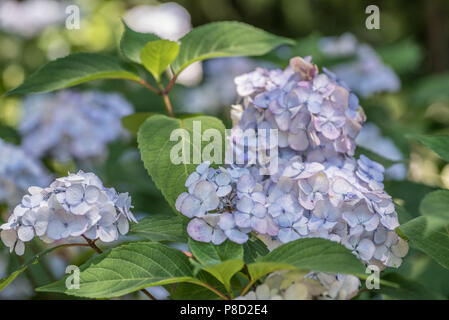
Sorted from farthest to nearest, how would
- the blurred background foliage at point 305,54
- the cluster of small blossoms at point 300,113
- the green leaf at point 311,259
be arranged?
the blurred background foliage at point 305,54, the cluster of small blossoms at point 300,113, the green leaf at point 311,259

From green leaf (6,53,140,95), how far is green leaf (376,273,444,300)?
53 centimetres

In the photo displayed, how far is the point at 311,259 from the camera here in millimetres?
631

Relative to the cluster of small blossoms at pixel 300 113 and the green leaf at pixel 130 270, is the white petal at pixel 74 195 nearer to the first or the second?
the green leaf at pixel 130 270

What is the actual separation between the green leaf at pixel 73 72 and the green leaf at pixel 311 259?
1.44 ft

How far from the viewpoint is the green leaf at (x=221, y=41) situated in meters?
0.99

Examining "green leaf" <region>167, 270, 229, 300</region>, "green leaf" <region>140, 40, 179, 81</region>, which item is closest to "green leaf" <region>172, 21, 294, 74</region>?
"green leaf" <region>140, 40, 179, 81</region>

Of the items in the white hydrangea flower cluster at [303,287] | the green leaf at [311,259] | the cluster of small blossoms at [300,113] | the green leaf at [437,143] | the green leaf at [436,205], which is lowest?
the white hydrangea flower cluster at [303,287]

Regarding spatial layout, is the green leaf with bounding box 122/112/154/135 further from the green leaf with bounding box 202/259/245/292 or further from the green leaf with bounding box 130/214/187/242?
the green leaf with bounding box 202/259/245/292

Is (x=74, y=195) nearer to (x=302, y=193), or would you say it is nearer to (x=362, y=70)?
(x=302, y=193)

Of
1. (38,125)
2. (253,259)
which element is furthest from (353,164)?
(38,125)

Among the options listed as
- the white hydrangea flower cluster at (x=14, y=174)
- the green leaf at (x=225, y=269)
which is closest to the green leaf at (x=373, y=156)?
the green leaf at (x=225, y=269)

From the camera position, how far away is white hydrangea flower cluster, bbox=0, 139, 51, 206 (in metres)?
1.29

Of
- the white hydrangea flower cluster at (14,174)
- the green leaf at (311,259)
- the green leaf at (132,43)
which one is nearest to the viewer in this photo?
the green leaf at (311,259)
